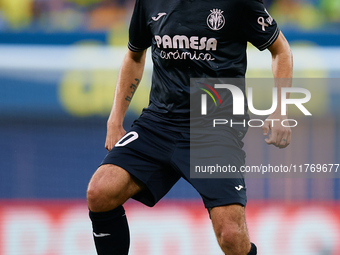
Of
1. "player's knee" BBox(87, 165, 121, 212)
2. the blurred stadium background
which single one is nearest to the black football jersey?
"player's knee" BBox(87, 165, 121, 212)

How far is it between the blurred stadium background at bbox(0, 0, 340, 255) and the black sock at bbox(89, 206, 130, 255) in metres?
1.29

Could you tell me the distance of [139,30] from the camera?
8.04 feet

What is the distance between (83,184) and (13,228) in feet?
3.43

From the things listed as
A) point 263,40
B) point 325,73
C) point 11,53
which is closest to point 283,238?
point 263,40

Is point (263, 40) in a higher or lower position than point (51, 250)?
higher

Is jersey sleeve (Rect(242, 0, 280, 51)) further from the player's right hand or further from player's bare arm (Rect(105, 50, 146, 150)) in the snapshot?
the player's right hand

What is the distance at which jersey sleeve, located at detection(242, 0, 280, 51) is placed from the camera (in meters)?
2.20

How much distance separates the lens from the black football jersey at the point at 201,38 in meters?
2.22

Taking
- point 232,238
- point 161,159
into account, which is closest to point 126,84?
point 161,159

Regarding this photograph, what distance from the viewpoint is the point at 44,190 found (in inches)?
175

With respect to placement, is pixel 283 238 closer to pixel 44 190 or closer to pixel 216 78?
pixel 216 78

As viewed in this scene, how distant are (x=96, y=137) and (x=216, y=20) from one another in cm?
328

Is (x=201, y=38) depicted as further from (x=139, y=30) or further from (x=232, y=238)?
(x=232, y=238)

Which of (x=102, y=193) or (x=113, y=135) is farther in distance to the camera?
(x=113, y=135)
